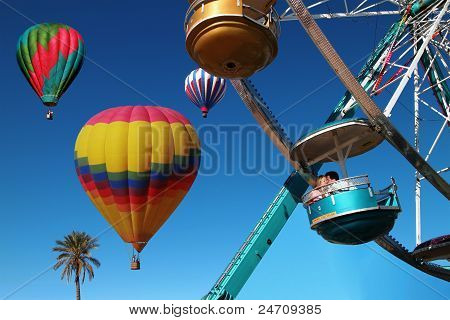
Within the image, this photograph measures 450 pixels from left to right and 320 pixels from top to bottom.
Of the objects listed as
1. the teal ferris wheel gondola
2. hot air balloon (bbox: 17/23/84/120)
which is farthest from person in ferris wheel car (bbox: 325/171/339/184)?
hot air balloon (bbox: 17/23/84/120)

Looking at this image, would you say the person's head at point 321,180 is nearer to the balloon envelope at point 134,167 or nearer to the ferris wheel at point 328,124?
the ferris wheel at point 328,124

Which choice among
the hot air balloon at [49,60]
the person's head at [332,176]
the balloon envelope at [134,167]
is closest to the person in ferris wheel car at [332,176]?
the person's head at [332,176]

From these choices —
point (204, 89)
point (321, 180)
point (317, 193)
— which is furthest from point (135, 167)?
point (204, 89)

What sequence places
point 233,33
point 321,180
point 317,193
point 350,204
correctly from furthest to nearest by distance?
point 321,180
point 317,193
point 350,204
point 233,33

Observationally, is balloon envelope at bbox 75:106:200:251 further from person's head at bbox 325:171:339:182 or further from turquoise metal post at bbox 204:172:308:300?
person's head at bbox 325:171:339:182

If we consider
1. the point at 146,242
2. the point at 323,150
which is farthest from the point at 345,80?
the point at 146,242

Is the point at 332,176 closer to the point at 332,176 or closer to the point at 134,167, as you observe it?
the point at 332,176

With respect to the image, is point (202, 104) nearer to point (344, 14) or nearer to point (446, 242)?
point (344, 14)
